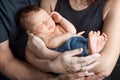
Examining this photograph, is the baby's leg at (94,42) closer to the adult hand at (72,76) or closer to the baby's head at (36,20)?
the adult hand at (72,76)

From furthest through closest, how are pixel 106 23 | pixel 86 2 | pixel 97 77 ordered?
pixel 86 2 → pixel 106 23 → pixel 97 77

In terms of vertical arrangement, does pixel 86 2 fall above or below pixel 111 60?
above

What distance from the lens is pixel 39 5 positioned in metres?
1.86

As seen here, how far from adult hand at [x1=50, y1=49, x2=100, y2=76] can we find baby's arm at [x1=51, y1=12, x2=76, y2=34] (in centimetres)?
20

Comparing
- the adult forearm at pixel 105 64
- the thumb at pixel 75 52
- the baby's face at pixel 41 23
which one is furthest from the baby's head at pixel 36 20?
the adult forearm at pixel 105 64

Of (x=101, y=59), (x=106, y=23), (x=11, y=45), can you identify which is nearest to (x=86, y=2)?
(x=106, y=23)

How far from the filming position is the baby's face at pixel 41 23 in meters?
1.64

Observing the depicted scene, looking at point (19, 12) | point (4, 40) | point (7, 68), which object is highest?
point (19, 12)

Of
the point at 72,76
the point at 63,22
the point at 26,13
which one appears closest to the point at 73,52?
the point at 72,76

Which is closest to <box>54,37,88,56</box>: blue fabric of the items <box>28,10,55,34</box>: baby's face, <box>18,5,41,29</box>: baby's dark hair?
<box>28,10,55,34</box>: baby's face

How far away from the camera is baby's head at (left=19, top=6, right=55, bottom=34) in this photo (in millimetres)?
1653

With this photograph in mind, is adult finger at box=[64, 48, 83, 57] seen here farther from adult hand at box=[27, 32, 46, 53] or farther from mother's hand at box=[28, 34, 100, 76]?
adult hand at box=[27, 32, 46, 53]

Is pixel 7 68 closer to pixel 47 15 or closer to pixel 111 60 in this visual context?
pixel 47 15

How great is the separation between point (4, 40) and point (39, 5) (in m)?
0.30
